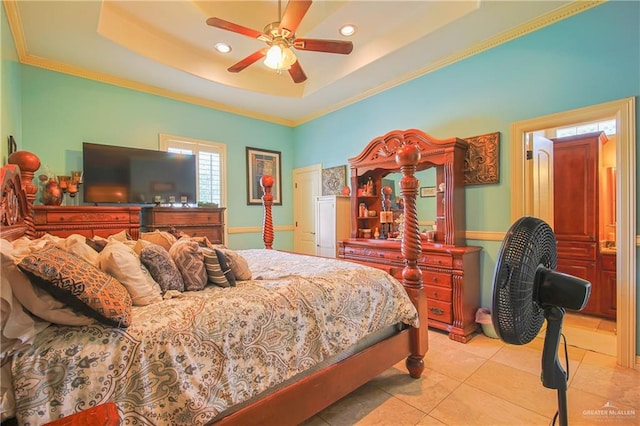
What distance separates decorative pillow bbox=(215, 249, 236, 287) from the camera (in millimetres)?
1687

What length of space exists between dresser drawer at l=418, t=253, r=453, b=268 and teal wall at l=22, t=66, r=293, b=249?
9.76 ft

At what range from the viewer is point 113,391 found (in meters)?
0.97

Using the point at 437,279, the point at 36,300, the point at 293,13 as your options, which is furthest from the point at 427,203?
the point at 36,300

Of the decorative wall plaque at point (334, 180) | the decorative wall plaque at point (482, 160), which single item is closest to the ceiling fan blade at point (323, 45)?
the decorative wall plaque at point (482, 160)

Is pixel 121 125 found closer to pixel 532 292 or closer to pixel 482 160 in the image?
pixel 482 160

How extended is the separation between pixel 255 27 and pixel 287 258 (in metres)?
2.74

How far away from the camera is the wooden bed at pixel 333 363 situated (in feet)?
4.39

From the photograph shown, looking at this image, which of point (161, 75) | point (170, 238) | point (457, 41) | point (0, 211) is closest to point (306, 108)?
point (161, 75)

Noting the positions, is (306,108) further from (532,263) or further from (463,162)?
(532,263)

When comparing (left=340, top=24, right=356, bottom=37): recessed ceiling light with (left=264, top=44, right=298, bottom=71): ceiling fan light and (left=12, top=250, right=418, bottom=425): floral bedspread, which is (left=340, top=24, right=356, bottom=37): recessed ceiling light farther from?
(left=12, top=250, right=418, bottom=425): floral bedspread

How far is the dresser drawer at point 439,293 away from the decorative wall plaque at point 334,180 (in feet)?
7.09

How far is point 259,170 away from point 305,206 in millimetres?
1055

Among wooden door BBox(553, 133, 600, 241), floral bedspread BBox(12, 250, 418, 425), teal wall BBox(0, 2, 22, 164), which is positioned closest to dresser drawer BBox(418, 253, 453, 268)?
floral bedspread BBox(12, 250, 418, 425)

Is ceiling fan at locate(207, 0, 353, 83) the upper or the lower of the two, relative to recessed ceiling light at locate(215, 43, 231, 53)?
lower
